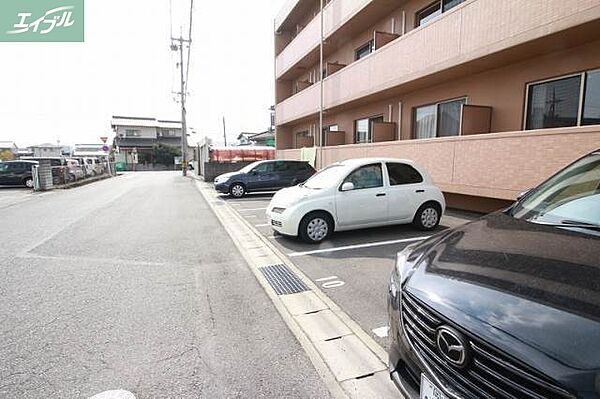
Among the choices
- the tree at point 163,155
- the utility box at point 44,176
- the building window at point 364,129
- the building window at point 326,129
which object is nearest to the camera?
the building window at point 364,129

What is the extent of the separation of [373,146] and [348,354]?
29.0ft

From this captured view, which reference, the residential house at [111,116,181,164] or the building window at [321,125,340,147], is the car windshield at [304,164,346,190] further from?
the residential house at [111,116,181,164]

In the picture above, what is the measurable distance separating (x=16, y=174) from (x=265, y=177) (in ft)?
52.2

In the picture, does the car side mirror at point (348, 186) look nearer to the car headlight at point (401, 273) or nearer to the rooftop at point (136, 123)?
the car headlight at point (401, 273)

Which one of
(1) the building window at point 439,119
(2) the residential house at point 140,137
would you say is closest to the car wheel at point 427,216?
(1) the building window at point 439,119

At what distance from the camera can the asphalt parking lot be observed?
3494 millimetres

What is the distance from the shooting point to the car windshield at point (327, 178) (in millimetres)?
6109

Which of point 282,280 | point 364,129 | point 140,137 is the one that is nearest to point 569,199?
point 282,280

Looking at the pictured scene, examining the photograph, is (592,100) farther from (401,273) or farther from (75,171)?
(75,171)

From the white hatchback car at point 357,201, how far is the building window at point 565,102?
2.96m

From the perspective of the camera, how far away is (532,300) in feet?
4.70

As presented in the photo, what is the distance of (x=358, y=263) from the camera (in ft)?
16.1

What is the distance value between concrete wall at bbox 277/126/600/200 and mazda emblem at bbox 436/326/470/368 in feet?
18.4

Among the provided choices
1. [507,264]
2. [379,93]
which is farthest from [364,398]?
[379,93]
